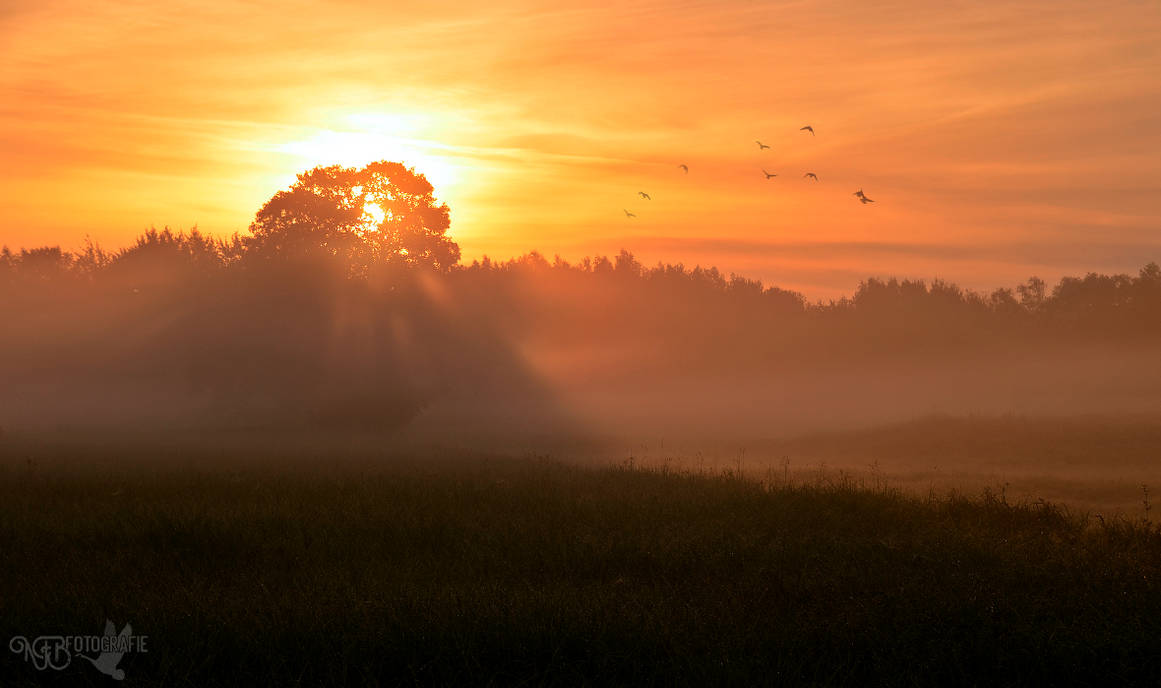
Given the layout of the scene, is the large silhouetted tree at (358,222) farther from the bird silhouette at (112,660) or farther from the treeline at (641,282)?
the bird silhouette at (112,660)

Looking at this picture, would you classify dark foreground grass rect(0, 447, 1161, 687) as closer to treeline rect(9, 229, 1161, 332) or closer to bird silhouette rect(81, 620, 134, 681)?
bird silhouette rect(81, 620, 134, 681)

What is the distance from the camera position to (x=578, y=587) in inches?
403

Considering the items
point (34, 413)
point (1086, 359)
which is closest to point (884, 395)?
point (1086, 359)

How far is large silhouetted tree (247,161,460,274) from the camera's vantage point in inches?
1892

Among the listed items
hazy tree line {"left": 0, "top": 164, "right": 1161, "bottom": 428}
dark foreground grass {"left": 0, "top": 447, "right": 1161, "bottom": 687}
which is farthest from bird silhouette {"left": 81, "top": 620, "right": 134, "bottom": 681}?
hazy tree line {"left": 0, "top": 164, "right": 1161, "bottom": 428}

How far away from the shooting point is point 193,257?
56.2 meters

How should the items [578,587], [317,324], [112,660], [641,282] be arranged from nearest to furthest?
1. [112,660]
2. [578,587]
3. [317,324]
4. [641,282]

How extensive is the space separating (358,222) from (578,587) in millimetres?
42203

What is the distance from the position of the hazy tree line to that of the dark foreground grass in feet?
95.7

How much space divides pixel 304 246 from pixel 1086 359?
6861cm

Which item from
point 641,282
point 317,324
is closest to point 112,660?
point 317,324

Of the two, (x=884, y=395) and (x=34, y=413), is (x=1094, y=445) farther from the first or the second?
(x=34, y=413)

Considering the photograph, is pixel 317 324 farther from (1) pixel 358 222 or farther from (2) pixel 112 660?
(2) pixel 112 660

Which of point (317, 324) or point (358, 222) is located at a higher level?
point (358, 222)
